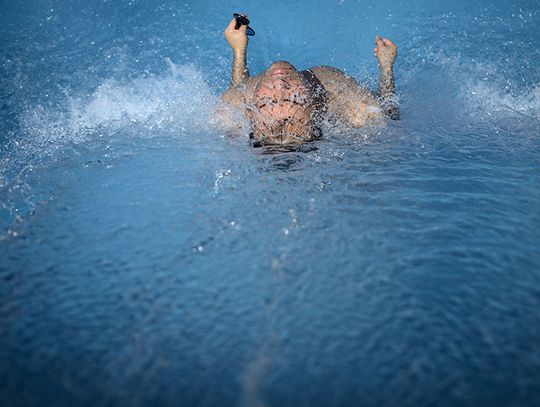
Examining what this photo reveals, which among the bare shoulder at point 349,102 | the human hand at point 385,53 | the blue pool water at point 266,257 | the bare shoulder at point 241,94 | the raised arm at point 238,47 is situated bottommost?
the blue pool water at point 266,257

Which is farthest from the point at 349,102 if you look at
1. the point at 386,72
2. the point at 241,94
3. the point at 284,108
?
the point at 241,94

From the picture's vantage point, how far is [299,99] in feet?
11.3

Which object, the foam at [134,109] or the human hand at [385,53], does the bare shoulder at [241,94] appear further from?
the human hand at [385,53]

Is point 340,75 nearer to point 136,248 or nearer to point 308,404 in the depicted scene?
point 136,248

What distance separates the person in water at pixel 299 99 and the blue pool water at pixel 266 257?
0.60ft

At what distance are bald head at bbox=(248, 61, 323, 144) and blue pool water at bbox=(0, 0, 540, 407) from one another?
0.69 ft

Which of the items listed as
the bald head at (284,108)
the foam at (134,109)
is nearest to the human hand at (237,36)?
the foam at (134,109)

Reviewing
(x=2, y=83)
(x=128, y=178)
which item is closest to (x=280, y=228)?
(x=128, y=178)

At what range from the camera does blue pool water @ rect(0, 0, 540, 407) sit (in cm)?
138

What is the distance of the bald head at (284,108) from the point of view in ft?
11.2

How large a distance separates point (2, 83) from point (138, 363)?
458cm

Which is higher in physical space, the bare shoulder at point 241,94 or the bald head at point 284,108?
the bare shoulder at point 241,94

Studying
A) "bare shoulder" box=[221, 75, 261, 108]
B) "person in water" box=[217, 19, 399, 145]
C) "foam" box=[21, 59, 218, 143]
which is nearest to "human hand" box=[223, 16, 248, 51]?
"person in water" box=[217, 19, 399, 145]

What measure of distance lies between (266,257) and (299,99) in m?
1.80
